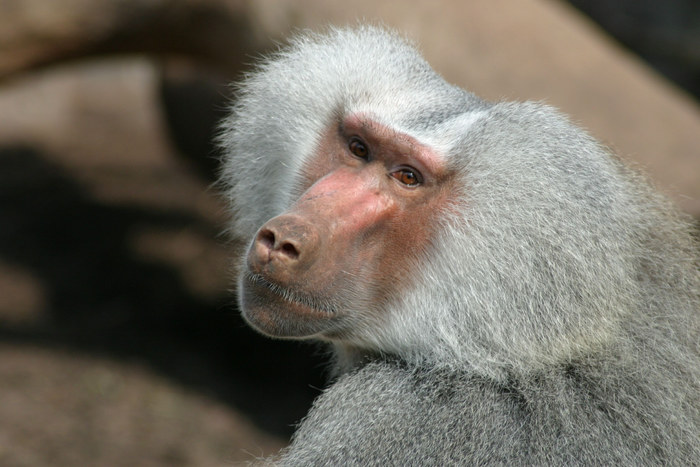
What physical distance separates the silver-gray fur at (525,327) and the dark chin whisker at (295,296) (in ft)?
0.40

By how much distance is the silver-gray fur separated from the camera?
2221 millimetres

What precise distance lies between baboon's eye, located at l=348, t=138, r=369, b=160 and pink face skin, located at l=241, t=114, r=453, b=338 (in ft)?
0.11

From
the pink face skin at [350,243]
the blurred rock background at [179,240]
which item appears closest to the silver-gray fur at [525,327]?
the pink face skin at [350,243]

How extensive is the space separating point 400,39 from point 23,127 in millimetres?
6861

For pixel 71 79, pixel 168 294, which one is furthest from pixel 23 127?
pixel 168 294

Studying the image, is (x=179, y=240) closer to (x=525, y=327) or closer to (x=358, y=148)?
(x=358, y=148)

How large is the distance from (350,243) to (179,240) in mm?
5258

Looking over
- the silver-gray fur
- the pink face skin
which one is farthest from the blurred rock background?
the silver-gray fur

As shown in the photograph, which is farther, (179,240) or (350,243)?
(179,240)

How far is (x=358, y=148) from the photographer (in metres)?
2.64

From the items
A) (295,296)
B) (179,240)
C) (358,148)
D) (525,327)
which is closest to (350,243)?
(295,296)

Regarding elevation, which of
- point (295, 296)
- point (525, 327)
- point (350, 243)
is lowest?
point (295, 296)

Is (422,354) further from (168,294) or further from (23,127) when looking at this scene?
(23,127)

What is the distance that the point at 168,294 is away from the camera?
6.72 meters
